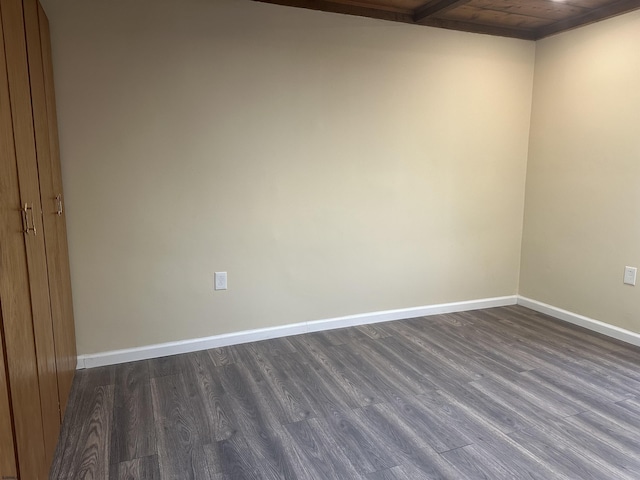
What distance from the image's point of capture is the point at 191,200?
2.70 meters

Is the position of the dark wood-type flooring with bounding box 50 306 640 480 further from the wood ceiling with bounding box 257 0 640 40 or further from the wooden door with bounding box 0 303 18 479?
the wood ceiling with bounding box 257 0 640 40

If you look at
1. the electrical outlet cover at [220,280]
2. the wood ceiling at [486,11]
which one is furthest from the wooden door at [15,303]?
the wood ceiling at [486,11]

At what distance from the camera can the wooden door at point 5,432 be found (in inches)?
42.9

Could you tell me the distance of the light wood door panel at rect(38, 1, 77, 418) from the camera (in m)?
1.96

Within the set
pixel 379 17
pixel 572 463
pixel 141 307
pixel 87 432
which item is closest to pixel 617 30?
pixel 379 17

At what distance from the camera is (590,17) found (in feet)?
9.97

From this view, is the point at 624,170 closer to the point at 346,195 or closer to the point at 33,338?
the point at 346,195

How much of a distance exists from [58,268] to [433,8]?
9.20 ft

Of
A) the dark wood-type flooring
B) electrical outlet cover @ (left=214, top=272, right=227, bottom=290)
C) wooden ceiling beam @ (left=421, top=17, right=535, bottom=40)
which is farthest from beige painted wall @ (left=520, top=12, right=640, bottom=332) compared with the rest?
electrical outlet cover @ (left=214, top=272, right=227, bottom=290)

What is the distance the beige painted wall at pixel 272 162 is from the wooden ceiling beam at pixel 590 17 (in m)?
0.19

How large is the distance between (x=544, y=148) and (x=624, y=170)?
0.68 metres

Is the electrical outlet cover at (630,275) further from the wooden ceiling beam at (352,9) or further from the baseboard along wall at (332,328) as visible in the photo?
the wooden ceiling beam at (352,9)

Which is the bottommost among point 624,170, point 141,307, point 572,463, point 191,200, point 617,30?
point 572,463

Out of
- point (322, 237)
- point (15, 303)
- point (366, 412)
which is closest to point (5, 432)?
point (15, 303)
